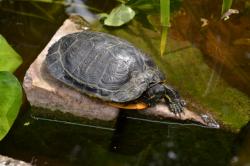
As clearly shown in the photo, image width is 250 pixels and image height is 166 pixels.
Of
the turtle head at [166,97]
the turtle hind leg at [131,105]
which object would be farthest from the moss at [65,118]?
→ the turtle head at [166,97]

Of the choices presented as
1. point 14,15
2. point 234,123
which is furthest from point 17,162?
point 14,15

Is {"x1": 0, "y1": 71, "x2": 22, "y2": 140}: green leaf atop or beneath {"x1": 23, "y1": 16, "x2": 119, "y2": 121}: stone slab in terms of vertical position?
atop

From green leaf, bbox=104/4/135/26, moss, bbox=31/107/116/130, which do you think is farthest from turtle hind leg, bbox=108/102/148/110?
green leaf, bbox=104/4/135/26

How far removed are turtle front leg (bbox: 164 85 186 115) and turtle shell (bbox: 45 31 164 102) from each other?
0.14 metres

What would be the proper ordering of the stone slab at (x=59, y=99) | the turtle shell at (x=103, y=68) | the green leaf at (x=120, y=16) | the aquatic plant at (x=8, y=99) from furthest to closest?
1. the green leaf at (x=120, y=16)
2. the stone slab at (x=59, y=99)
3. the turtle shell at (x=103, y=68)
4. the aquatic plant at (x=8, y=99)

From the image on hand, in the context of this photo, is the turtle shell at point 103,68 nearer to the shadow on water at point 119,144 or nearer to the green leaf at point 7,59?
the green leaf at point 7,59

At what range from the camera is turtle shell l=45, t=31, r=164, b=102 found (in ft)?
10.4

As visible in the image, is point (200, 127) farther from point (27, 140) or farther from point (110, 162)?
point (27, 140)

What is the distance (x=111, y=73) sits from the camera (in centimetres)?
318

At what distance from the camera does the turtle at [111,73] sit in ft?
10.4

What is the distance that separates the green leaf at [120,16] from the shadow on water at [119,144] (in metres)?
0.99

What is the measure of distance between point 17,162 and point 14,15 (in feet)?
7.09

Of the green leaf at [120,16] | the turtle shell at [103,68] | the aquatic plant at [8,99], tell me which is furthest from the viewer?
the green leaf at [120,16]

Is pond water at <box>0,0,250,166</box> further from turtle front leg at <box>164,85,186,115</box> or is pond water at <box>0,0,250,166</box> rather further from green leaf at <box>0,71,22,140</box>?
green leaf at <box>0,71,22,140</box>
